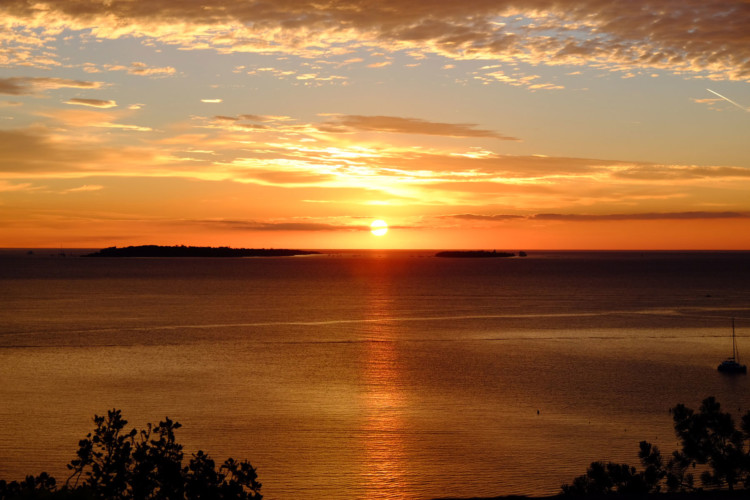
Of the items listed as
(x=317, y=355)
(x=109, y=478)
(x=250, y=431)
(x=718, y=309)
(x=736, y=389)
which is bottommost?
(x=109, y=478)

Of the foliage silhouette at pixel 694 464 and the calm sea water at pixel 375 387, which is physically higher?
the calm sea water at pixel 375 387

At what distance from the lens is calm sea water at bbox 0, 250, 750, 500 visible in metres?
42.2

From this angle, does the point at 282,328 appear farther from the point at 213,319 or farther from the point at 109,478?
the point at 109,478

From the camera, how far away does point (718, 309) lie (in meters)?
134

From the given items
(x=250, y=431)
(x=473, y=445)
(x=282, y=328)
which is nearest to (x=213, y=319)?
(x=282, y=328)

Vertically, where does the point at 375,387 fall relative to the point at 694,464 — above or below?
above

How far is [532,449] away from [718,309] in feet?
341

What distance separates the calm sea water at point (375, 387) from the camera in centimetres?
4222

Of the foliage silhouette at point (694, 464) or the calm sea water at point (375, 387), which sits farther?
the calm sea water at point (375, 387)

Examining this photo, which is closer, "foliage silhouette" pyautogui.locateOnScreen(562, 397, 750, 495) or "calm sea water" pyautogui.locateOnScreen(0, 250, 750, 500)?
"foliage silhouette" pyautogui.locateOnScreen(562, 397, 750, 495)

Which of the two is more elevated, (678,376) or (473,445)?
(678,376)

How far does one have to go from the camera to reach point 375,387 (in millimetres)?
63469

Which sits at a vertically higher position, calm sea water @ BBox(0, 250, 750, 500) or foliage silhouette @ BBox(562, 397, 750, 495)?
calm sea water @ BBox(0, 250, 750, 500)

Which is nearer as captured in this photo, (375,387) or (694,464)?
(694,464)
